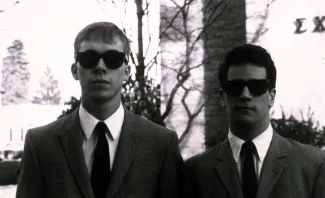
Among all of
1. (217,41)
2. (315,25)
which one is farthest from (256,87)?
(217,41)

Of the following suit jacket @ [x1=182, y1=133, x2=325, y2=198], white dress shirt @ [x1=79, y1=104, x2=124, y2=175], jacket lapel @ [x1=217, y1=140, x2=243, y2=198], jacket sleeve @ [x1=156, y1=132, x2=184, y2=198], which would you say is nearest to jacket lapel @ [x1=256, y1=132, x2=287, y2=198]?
suit jacket @ [x1=182, y1=133, x2=325, y2=198]

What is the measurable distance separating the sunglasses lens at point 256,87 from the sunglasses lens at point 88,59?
0.95 m

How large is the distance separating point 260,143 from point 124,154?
833 mm

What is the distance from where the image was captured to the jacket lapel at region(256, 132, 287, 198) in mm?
2727

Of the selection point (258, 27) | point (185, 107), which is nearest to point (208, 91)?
Answer: point (185, 107)

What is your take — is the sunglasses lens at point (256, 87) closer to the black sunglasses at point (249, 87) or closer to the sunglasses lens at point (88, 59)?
the black sunglasses at point (249, 87)

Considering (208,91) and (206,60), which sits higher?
(206,60)

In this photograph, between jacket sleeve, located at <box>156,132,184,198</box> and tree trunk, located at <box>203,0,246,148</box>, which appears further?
tree trunk, located at <box>203,0,246,148</box>

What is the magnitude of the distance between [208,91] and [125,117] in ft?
18.4

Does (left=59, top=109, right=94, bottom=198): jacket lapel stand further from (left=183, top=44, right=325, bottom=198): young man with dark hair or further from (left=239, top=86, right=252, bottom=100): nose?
(left=239, top=86, right=252, bottom=100): nose

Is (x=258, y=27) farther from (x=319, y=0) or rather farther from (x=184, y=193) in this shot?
(x=184, y=193)

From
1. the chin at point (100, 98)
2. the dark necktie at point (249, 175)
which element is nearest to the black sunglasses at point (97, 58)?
the chin at point (100, 98)

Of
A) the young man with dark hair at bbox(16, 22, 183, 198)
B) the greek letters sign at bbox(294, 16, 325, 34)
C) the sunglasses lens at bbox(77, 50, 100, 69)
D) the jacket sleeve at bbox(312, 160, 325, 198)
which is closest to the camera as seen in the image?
the jacket sleeve at bbox(312, 160, 325, 198)

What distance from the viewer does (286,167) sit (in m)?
2.83
